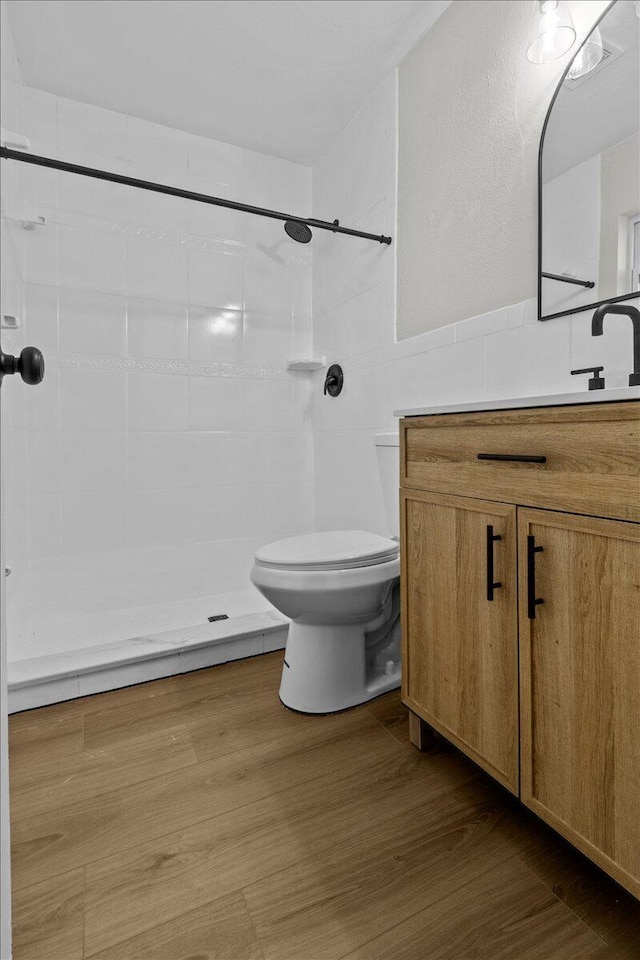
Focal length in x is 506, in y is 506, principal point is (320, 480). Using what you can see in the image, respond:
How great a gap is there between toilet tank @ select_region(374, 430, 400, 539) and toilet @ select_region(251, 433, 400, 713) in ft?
0.14

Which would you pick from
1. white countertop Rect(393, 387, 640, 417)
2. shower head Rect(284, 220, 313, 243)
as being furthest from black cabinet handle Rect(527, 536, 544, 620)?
shower head Rect(284, 220, 313, 243)

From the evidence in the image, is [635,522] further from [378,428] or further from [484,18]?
[484,18]

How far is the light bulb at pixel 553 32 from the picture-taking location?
1296 mm

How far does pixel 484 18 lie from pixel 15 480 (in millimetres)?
2177

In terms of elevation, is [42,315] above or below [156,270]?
below

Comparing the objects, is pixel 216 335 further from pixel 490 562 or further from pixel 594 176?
pixel 490 562

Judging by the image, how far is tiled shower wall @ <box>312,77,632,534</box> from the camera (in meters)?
1.38

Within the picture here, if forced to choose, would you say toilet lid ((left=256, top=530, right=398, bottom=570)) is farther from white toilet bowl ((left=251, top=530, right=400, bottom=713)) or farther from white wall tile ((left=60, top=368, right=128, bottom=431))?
white wall tile ((left=60, top=368, right=128, bottom=431))

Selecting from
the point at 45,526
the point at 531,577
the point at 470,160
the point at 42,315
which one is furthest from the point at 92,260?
the point at 531,577

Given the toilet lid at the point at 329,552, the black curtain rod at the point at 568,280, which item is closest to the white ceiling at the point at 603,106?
the black curtain rod at the point at 568,280

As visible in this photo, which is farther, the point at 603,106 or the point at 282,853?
the point at 603,106

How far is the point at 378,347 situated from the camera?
2.08m

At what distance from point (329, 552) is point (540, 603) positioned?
2.27ft

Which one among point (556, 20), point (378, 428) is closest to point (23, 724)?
point (378, 428)
